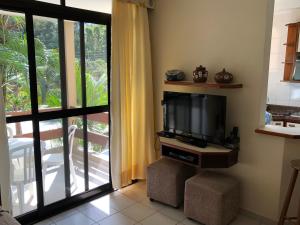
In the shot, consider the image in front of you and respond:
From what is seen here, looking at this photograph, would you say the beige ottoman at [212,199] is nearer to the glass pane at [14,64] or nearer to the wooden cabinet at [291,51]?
the glass pane at [14,64]

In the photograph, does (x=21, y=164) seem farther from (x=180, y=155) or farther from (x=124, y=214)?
(x=180, y=155)

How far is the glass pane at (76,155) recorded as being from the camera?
2.81 meters

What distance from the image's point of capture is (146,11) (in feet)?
10.1

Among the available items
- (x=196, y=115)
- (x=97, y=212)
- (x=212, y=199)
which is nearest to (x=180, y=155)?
(x=196, y=115)

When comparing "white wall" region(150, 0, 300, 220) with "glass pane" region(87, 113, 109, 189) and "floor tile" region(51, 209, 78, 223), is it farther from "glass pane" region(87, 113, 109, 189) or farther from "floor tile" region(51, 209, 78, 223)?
"floor tile" region(51, 209, 78, 223)

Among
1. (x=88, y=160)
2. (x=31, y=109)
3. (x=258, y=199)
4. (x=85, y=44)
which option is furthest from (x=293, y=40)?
(x=31, y=109)

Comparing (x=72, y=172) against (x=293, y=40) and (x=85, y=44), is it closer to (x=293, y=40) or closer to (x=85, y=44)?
(x=85, y=44)

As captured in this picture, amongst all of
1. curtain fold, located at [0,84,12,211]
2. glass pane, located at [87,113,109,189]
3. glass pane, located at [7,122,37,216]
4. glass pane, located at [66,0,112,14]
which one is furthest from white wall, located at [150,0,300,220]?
curtain fold, located at [0,84,12,211]

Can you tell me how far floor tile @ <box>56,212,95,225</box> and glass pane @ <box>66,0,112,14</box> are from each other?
2.18 meters

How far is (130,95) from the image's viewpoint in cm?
310

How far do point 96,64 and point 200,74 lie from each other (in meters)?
1.21

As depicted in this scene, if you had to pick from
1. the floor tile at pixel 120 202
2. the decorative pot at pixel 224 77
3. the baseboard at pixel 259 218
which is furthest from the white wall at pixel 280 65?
the floor tile at pixel 120 202

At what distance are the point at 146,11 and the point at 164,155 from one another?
5.80 feet

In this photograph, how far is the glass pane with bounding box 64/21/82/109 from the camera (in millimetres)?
2645
